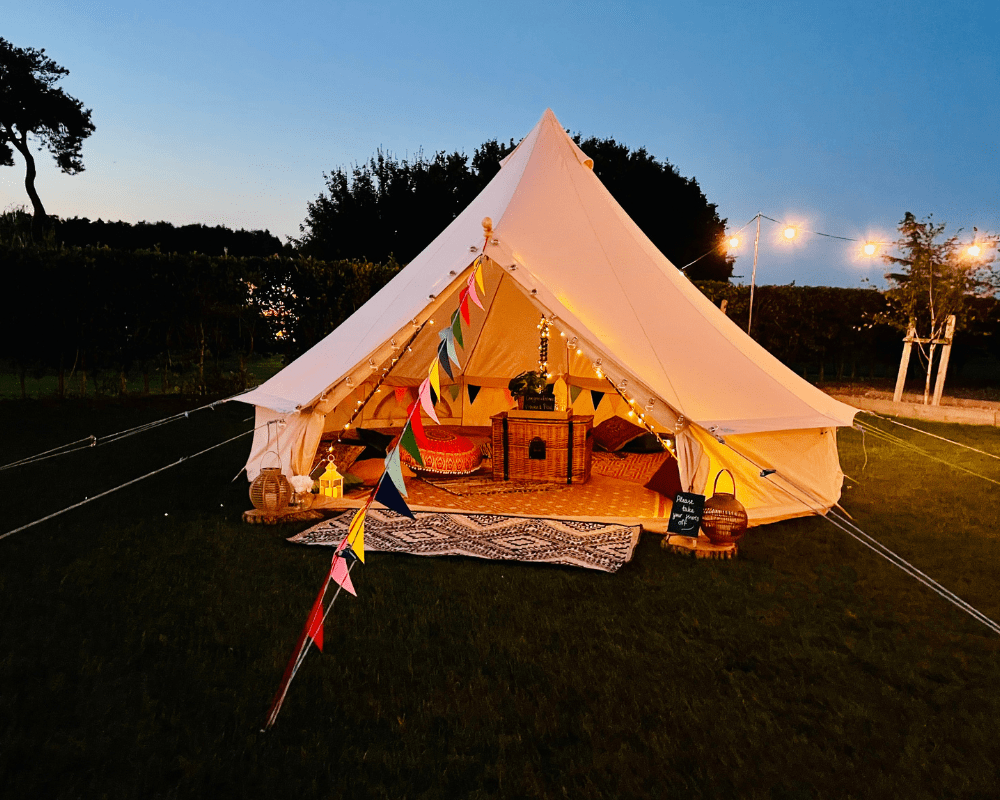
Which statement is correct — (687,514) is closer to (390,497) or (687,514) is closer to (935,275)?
(390,497)

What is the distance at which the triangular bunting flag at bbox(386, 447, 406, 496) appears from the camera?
2020mm

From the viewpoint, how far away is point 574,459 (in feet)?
16.1

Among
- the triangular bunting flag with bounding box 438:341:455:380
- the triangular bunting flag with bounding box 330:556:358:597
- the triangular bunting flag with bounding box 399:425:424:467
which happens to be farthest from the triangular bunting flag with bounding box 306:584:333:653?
the triangular bunting flag with bounding box 438:341:455:380

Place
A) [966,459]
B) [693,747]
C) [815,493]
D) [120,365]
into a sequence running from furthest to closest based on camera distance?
1. [120,365]
2. [966,459]
3. [815,493]
4. [693,747]

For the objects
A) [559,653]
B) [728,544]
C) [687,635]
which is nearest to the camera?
[559,653]

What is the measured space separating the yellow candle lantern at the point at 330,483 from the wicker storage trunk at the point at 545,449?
1.21 m

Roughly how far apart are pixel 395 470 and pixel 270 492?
2009 mm

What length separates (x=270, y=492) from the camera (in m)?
3.82

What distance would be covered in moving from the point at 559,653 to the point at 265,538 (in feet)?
6.08

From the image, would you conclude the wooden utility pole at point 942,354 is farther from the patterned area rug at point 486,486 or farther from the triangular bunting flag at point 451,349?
the triangular bunting flag at point 451,349

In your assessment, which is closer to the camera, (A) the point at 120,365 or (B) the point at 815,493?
(B) the point at 815,493

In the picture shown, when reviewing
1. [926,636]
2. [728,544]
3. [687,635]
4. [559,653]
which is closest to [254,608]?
[559,653]

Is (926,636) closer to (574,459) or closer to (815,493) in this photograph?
(815,493)

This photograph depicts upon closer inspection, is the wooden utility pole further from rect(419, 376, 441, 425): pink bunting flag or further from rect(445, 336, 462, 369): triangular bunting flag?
rect(419, 376, 441, 425): pink bunting flag
